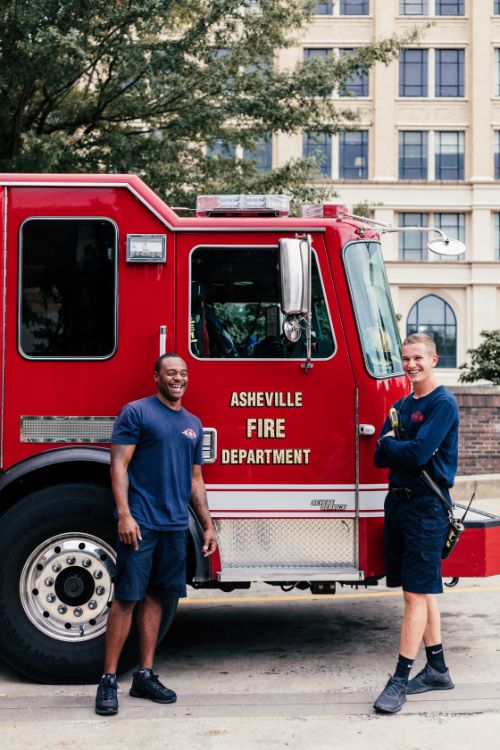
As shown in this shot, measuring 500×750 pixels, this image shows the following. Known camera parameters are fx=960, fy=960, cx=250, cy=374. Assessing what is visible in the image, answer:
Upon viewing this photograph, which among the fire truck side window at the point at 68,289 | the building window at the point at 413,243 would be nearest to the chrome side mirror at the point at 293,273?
the fire truck side window at the point at 68,289

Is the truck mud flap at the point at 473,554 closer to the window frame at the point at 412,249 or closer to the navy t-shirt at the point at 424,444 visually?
the navy t-shirt at the point at 424,444

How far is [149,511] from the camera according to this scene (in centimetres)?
507

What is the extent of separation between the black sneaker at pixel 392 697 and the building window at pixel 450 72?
144 feet

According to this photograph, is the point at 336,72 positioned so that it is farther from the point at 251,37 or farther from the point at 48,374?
the point at 48,374

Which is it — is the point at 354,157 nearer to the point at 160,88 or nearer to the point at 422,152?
the point at 422,152

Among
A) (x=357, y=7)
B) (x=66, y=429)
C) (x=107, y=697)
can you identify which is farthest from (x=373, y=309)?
(x=357, y=7)

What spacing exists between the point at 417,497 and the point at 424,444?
1.04 feet

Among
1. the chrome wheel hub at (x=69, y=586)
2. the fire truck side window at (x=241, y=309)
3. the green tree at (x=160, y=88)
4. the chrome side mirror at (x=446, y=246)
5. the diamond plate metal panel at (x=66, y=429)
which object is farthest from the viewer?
the green tree at (x=160, y=88)

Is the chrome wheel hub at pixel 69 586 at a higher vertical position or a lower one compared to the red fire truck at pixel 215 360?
lower

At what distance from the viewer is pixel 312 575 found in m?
5.62

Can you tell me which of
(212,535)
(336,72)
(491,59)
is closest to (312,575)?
(212,535)

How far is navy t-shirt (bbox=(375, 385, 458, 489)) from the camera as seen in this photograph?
5.04m

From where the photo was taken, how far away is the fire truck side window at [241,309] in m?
5.69

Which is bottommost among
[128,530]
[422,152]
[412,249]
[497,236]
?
[128,530]
